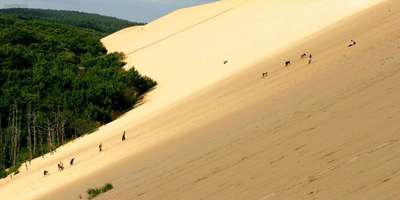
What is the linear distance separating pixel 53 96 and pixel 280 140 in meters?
36.0

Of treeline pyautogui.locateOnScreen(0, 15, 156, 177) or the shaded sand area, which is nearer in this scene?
the shaded sand area

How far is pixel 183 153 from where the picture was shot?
15352 millimetres

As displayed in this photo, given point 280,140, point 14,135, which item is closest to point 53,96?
point 14,135

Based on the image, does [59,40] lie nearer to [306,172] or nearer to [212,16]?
[212,16]

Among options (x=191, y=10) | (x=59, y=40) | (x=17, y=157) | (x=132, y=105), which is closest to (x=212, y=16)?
(x=191, y=10)

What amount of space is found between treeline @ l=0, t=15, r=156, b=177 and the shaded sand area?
35.9 feet

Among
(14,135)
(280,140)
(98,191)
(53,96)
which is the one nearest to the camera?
(280,140)

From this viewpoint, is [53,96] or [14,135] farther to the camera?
[53,96]

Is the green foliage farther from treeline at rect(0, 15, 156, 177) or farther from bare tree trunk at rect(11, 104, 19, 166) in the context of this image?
bare tree trunk at rect(11, 104, 19, 166)

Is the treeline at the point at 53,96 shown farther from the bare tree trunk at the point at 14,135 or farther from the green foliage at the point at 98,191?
the green foliage at the point at 98,191

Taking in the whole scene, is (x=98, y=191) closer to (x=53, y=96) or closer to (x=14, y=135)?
(x=14, y=135)

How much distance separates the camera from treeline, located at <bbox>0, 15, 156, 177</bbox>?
3919 centimetres

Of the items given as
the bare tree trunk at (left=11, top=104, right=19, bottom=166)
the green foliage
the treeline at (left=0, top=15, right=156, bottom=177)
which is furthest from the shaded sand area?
the treeline at (left=0, top=15, right=156, bottom=177)

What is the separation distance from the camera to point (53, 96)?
152 ft
